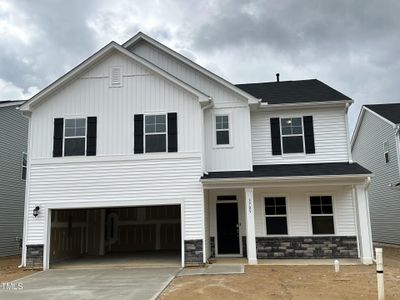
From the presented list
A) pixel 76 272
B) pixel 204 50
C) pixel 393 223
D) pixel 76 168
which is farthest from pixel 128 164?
pixel 393 223

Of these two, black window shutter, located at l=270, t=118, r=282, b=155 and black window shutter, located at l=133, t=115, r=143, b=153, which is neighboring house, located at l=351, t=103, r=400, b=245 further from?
black window shutter, located at l=133, t=115, r=143, b=153

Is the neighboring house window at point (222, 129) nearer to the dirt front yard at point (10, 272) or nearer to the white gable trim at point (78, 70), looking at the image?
the white gable trim at point (78, 70)

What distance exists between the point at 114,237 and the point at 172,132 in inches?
330

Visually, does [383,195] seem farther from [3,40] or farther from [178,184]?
[3,40]

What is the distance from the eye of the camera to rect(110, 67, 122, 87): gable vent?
15.1 metres

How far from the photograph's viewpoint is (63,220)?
16.3m

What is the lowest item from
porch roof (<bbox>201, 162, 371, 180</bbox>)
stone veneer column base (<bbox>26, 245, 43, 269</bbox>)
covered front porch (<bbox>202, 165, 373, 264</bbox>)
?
stone veneer column base (<bbox>26, 245, 43, 269</bbox>)

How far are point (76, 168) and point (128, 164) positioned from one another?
1.92 m

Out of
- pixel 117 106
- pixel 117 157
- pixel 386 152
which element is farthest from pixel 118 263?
pixel 386 152

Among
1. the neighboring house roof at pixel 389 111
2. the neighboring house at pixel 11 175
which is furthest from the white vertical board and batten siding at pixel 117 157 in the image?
the neighboring house roof at pixel 389 111

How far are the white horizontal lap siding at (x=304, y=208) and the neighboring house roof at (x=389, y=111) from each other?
25.4 ft

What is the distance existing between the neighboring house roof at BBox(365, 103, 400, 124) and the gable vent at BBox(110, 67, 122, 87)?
14.1 m

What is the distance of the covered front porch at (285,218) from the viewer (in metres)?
14.4

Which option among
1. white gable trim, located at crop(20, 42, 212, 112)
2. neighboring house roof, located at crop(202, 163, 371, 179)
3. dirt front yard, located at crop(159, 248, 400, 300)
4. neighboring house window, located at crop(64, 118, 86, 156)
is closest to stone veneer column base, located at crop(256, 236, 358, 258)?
dirt front yard, located at crop(159, 248, 400, 300)
